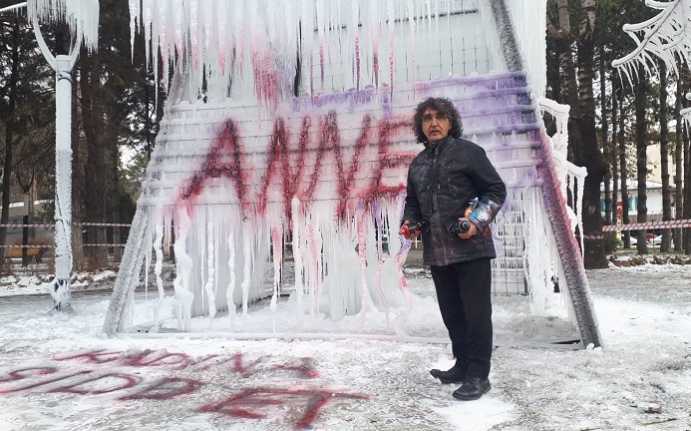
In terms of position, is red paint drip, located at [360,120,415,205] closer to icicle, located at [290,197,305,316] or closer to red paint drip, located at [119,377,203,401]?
icicle, located at [290,197,305,316]

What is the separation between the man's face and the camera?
10.7 feet

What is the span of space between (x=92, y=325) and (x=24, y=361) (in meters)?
1.57

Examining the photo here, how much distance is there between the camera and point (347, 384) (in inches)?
133

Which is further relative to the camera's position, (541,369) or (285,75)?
(285,75)

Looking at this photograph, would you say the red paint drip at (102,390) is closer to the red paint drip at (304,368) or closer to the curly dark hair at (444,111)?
the red paint drip at (304,368)

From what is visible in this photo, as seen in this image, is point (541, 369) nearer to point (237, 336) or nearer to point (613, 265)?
point (237, 336)

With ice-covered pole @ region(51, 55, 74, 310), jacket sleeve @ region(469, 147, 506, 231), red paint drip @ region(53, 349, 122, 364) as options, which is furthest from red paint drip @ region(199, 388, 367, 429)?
ice-covered pole @ region(51, 55, 74, 310)

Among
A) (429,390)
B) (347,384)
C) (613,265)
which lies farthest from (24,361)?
(613,265)

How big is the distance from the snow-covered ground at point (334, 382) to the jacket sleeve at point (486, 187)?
1.03 metres

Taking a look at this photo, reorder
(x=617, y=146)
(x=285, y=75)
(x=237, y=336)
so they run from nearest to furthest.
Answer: (x=237, y=336) → (x=285, y=75) → (x=617, y=146)

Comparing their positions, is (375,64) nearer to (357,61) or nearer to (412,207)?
(357,61)

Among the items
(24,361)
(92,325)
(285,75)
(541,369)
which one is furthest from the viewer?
(92,325)

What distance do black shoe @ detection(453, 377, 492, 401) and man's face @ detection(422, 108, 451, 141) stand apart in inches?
55.1

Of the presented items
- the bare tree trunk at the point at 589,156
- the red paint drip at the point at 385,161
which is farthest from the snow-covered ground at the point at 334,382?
the bare tree trunk at the point at 589,156
